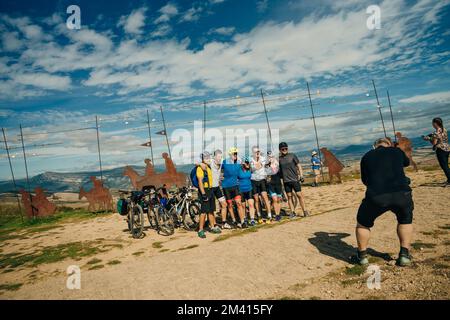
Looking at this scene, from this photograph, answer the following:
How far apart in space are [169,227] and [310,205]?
589cm

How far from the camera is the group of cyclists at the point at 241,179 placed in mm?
8594

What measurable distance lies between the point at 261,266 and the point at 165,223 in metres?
4.92

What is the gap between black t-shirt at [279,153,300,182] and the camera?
8.87 meters

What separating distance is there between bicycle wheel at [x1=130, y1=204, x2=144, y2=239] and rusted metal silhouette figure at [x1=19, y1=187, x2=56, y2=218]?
1000 cm

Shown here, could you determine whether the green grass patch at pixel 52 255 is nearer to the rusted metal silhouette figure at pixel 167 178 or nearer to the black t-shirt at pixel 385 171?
the rusted metal silhouette figure at pixel 167 178

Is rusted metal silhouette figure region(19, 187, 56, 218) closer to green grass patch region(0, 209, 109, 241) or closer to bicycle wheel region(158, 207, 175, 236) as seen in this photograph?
green grass patch region(0, 209, 109, 241)

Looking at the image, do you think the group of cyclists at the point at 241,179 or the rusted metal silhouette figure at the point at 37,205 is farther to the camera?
the rusted metal silhouette figure at the point at 37,205

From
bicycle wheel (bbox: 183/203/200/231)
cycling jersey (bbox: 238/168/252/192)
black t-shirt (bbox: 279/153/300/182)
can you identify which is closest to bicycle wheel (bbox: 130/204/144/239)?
bicycle wheel (bbox: 183/203/200/231)

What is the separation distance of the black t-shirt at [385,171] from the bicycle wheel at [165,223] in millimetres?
6533

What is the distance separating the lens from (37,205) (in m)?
16.7

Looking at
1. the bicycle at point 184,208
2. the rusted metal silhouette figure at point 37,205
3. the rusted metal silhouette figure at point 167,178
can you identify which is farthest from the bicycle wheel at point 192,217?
the rusted metal silhouette figure at point 37,205

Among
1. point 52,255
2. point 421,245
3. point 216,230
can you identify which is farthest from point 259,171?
point 52,255
